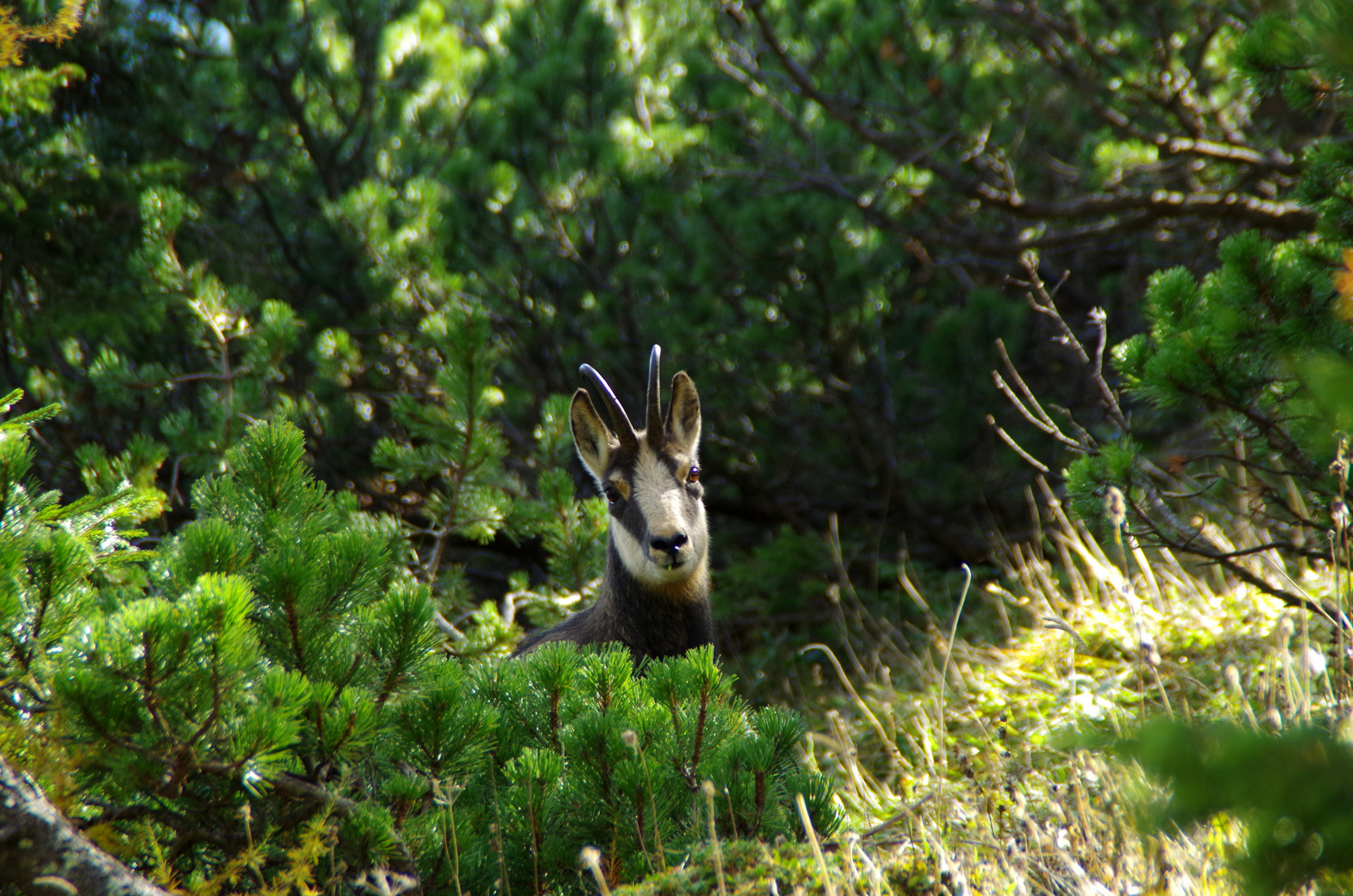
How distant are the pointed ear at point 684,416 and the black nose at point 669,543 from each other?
3.23 feet

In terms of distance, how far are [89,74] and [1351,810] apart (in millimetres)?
8862

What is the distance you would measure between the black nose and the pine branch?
3.01 m

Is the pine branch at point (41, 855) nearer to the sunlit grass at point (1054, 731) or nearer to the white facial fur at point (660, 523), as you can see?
the sunlit grass at point (1054, 731)

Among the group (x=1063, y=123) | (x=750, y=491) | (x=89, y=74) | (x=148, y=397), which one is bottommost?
(x=750, y=491)

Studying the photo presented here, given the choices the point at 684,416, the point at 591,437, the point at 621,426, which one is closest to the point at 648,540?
the point at 621,426

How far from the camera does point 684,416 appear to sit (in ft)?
19.3

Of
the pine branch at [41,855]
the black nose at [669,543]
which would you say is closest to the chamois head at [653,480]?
the black nose at [669,543]

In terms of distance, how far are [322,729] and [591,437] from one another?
11.2 feet

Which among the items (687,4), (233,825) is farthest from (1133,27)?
(233,825)

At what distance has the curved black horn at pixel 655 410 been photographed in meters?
5.28

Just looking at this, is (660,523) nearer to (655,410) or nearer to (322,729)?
(655,410)

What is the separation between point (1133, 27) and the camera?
755 cm

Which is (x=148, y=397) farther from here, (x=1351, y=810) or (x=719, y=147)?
(x=1351, y=810)

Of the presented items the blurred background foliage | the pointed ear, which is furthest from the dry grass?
the blurred background foliage
